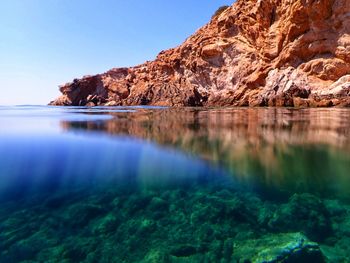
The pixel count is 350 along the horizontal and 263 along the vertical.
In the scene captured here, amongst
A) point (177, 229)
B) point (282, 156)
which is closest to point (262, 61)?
point (282, 156)

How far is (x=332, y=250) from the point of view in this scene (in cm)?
436

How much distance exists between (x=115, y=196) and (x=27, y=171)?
345 cm

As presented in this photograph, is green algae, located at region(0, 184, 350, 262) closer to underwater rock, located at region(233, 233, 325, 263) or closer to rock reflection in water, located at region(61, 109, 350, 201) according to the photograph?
underwater rock, located at region(233, 233, 325, 263)

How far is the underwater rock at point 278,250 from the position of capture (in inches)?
163

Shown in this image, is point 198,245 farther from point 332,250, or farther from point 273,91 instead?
point 273,91

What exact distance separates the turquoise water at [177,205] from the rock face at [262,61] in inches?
1437

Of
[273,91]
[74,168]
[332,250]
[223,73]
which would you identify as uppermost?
[223,73]

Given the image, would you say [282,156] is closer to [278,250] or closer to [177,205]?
[177,205]

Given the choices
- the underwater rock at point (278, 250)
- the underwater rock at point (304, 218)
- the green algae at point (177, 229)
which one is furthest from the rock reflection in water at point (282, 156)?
the underwater rock at point (278, 250)

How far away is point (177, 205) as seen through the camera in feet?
19.3

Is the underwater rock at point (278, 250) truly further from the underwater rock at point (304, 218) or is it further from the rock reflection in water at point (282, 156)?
the rock reflection in water at point (282, 156)

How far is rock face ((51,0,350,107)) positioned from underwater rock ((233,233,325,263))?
3979 centimetres

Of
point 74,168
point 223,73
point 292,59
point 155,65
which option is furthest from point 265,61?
point 74,168

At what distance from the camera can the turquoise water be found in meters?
4.31
